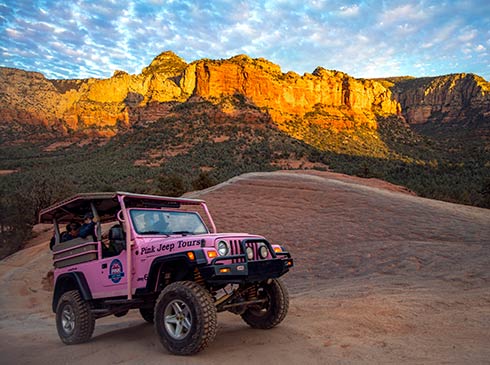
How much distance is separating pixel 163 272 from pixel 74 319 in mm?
2114

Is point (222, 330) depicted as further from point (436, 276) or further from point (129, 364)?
point (436, 276)

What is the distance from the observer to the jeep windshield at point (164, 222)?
20.5ft

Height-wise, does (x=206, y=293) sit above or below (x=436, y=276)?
above

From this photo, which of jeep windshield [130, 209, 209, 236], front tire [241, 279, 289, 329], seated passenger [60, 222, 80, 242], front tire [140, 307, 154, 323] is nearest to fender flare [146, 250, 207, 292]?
jeep windshield [130, 209, 209, 236]

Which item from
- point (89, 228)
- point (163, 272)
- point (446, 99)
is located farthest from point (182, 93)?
point (163, 272)

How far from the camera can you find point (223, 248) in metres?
5.38

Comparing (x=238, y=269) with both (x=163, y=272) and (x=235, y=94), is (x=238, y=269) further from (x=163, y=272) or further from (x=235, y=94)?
(x=235, y=94)

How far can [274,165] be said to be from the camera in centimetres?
6100

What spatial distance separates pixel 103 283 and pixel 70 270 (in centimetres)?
100

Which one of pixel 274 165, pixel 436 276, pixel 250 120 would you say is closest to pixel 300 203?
pixel 436 276

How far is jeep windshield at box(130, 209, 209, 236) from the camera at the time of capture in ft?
20.5

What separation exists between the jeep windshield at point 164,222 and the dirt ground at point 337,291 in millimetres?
1618

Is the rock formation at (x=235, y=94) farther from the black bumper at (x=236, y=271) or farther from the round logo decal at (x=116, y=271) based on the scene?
the black bumper at (x=236, y=271)

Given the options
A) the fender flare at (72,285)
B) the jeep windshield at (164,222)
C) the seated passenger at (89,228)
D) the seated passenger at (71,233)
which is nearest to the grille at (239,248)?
the jeep windshield at (164,222)
